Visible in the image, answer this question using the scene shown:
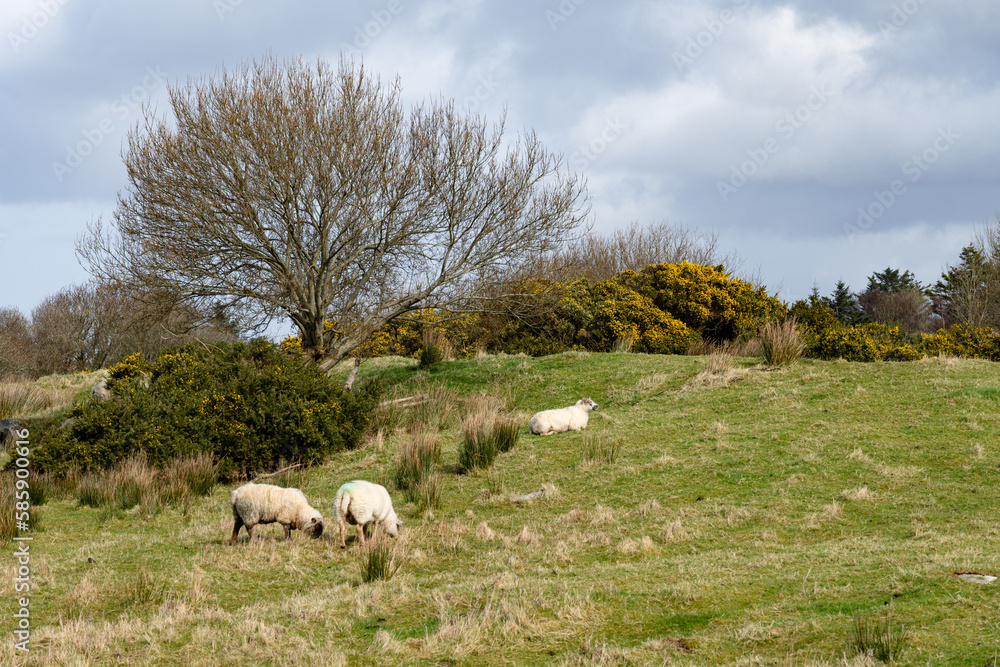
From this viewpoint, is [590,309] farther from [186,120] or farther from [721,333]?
[186,120]

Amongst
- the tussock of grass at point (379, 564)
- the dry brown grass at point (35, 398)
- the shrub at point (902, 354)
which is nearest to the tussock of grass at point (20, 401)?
the dry brown grass at point (35, 398)

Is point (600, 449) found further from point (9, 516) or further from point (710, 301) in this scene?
point (710, 301)

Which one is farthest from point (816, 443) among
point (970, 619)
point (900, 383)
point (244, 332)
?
point (244, 332)

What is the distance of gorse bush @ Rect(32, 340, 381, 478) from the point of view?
13.2 m

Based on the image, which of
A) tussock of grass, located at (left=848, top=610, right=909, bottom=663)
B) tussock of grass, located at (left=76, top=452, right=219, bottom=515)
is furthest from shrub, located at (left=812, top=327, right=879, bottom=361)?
tussock of grass, located at (left=848, top=610, right=909, bottom=663)

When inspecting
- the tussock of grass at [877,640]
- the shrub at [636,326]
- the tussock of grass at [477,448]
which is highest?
the shrub at [636,326]

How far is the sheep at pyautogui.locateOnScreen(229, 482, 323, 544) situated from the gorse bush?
539cm

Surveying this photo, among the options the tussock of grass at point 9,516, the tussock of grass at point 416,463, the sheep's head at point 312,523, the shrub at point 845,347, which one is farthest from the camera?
the shrub at point 845,347

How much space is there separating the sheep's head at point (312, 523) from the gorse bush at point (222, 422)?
18.0 feet

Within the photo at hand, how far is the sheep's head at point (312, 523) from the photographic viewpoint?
8.27m

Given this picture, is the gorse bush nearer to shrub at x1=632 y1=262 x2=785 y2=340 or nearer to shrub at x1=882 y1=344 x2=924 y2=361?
shrub at x1=632 y1=262 x2=785 y2=340

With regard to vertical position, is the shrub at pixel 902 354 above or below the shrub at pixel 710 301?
below

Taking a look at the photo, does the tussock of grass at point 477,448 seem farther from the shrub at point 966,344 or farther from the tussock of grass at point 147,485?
the shrub at point 966,344

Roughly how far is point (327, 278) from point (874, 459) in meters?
13.4
